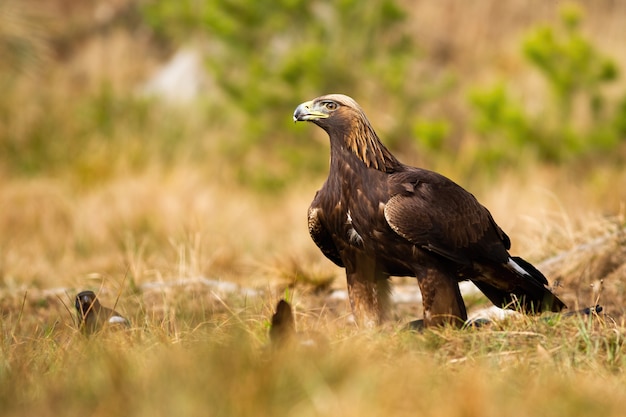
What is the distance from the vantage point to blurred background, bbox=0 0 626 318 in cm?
945

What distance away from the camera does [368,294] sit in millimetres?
4711

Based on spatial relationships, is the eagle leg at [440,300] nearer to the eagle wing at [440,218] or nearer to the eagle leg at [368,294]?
the eagle wing at [440,218]

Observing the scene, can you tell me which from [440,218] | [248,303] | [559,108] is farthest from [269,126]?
[440,218]

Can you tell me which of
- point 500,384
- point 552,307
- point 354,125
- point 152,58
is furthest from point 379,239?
point 152,58

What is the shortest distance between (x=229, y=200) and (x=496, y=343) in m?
7.96

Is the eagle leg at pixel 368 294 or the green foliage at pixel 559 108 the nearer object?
the eagle leg at pixel 368 294

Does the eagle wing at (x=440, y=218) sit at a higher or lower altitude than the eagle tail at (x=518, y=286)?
higher

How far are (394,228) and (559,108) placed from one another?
7.65 metres

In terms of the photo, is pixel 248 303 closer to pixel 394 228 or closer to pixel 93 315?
pixel 93 315

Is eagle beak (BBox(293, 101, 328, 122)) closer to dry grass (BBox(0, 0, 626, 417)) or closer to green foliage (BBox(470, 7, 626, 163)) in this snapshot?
dry grass (BBox(0, 0, 626, 417))

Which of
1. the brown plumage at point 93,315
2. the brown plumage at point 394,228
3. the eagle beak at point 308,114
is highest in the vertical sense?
the eagle beak at point 308,114

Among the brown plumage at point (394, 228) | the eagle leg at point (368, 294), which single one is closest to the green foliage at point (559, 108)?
the brown plumage at point (394, 228)

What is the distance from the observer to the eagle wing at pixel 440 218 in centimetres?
434

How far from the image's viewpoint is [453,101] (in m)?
14.2
